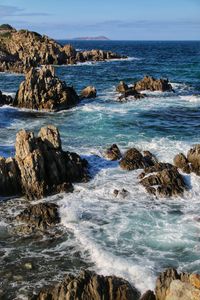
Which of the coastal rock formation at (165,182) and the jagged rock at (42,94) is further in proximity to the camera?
the jagged rock at (42,94)

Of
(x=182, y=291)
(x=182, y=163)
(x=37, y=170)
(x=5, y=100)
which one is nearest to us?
(x=182, y=291)

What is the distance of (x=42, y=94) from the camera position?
53.8 metres

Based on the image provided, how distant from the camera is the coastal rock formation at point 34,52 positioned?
378 feet

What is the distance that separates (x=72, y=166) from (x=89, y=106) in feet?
84.8

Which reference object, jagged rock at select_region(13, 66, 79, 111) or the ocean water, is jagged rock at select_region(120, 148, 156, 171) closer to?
the ocean water

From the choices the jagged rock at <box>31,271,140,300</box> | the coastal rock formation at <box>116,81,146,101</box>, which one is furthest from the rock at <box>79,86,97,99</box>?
the jagged rock at <box>31,271,140,300</box>

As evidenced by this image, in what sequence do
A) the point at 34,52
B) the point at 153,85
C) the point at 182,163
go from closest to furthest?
the point at 182,163, the point at 153,85, the point at 34,52

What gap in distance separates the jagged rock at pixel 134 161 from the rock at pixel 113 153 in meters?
1.12

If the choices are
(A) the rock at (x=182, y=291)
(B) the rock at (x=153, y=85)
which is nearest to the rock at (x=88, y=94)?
(B) the rock at (x=153, y=85)

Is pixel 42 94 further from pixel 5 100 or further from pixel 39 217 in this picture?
pixel 39 217

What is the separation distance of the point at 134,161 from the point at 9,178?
9.02 m

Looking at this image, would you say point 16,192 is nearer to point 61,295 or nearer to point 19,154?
point 19,154

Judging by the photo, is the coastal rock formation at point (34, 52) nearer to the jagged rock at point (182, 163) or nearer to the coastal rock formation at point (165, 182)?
the jagged rock at point (182, 163)

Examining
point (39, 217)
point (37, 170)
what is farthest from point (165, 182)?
point (39, 217)
